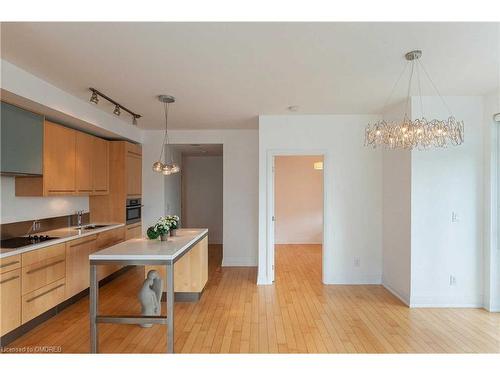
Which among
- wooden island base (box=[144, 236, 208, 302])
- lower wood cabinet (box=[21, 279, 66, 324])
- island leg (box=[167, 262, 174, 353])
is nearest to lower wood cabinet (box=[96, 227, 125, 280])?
lower wood cabinet (box=[21, 279, 66, 324])

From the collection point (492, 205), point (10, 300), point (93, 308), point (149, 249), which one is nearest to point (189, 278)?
point (149, 249)

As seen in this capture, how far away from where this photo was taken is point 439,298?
3.66 m

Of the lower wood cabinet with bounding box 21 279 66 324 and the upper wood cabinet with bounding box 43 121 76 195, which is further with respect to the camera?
the upper wood cabinet with bounding box 43 121 76 195

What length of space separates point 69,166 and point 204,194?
4457 mm

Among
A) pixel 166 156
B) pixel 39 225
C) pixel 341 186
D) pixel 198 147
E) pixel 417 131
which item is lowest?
pixel 39 225

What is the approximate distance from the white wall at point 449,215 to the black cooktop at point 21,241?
4.50 metres

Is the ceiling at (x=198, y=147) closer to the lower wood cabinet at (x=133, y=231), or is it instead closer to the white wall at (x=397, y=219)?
the lower wood cabinet at (x=133, y=231)

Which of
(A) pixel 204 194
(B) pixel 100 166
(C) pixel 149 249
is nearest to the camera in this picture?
(C) pixel 149 249

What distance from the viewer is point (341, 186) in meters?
4.59

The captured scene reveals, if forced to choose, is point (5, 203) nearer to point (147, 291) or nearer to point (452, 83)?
point (147, 291)

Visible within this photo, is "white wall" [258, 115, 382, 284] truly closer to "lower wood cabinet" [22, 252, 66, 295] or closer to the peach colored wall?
"lower wood cabinet" [22, 252, 66, 295]

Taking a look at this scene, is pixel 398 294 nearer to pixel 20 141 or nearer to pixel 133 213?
pixel 133 213

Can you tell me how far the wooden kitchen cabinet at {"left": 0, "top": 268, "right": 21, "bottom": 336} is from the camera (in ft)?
8.56

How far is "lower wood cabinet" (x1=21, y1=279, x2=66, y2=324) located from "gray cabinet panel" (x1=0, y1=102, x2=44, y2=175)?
1.29 meters
